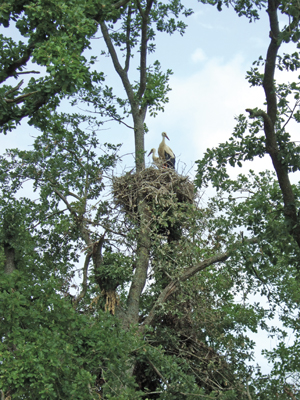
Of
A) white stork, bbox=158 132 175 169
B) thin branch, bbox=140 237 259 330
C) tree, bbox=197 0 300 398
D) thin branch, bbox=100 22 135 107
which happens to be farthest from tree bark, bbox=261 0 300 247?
thin branch, bbox=100 22 135 107

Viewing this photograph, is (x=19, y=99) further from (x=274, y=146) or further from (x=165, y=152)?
(x=165, y=152)

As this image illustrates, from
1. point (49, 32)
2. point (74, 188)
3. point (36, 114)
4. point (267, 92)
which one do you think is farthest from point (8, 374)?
point (74, 188)

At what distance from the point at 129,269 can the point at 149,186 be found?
6.37 ft

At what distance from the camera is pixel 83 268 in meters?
10.6

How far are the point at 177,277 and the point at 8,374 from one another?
4296mm

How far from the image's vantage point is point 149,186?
425 inches

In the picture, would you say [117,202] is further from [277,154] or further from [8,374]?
[8,374]

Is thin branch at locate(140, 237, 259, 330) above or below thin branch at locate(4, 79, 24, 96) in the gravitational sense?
below

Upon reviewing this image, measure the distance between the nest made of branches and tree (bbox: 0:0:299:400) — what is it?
3 cm

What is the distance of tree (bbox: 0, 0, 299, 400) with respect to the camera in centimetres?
729

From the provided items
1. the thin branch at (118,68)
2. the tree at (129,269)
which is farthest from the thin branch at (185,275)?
the thin branch at (118,68)

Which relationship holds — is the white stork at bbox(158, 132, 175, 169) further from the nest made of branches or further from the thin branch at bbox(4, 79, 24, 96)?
the thin branch at bbox(4, 79, 24, 96)

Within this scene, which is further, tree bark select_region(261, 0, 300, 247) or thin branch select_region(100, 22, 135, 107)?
thin branch select_region(100, 22, 135, 107)

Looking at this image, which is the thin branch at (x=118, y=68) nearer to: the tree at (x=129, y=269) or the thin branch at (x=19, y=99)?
the tree at (x=129, y=269)
